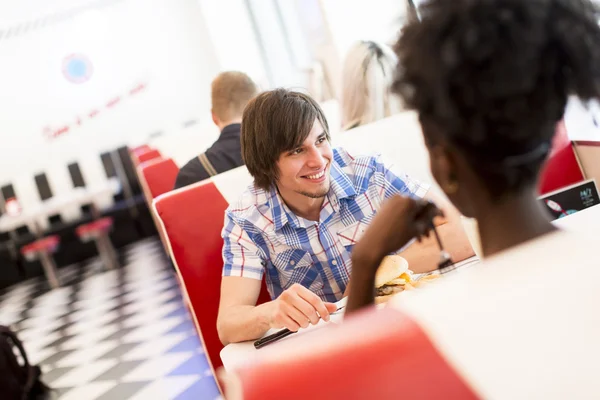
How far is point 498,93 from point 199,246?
1.49m

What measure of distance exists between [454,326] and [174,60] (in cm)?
957

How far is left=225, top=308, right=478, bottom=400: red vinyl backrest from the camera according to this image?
42 cm

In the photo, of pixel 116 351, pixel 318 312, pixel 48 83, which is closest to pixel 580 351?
pixel 318 312

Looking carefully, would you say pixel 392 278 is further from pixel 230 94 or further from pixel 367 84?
pixel 230 94

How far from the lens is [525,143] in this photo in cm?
66

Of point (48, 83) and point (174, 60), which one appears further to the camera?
point (174, 60)

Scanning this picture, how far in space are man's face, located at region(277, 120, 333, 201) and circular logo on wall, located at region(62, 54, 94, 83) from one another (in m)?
8.05

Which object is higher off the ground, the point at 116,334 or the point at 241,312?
the point at 241,312

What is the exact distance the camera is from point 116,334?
186 inches

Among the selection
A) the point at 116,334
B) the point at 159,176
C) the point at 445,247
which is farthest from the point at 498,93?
the point at 116,334

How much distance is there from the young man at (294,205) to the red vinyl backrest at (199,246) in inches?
Result: 7.2

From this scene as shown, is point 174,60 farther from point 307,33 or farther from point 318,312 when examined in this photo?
point 318,312

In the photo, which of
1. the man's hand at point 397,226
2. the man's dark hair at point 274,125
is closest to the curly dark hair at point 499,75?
the man's hand at point 397,226

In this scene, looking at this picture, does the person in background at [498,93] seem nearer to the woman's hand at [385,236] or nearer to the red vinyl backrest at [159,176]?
the woman's hand at [385,236]
